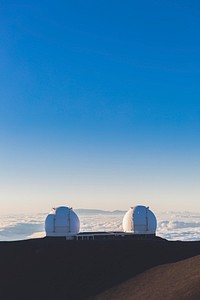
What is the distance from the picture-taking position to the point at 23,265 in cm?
3406

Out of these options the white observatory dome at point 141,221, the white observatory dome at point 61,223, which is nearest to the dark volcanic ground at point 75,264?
the white observatory dome at point 61,223

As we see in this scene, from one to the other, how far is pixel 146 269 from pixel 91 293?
5197 mm

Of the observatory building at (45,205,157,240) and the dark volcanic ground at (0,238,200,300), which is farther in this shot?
the observatory building at (45,205,157,240)

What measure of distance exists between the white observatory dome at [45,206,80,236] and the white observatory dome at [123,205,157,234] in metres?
6.73

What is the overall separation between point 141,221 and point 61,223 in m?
9.89

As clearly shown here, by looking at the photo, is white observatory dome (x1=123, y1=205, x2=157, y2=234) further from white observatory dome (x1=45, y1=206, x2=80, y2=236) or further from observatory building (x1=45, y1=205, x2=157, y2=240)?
white observatory dome (x1=45, y1=206, x2=80, y2=236)

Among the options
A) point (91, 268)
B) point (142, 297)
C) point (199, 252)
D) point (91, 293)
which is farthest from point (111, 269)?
point (199, 252)

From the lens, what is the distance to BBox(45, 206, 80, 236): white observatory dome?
157 ft

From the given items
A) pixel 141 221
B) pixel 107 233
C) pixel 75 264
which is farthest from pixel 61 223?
pixel 75 264

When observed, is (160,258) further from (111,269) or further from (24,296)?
(24,296)

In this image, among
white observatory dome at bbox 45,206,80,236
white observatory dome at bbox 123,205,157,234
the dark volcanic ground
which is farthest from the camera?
white observatory dome at bbox 123,205,157,234

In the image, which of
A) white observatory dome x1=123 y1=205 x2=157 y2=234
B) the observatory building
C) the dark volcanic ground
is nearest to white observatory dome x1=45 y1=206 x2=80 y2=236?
the observatory building

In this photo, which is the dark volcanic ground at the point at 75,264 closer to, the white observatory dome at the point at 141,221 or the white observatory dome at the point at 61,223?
the white observatory dome at the point at 61,223

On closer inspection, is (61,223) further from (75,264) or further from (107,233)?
(75,264)
